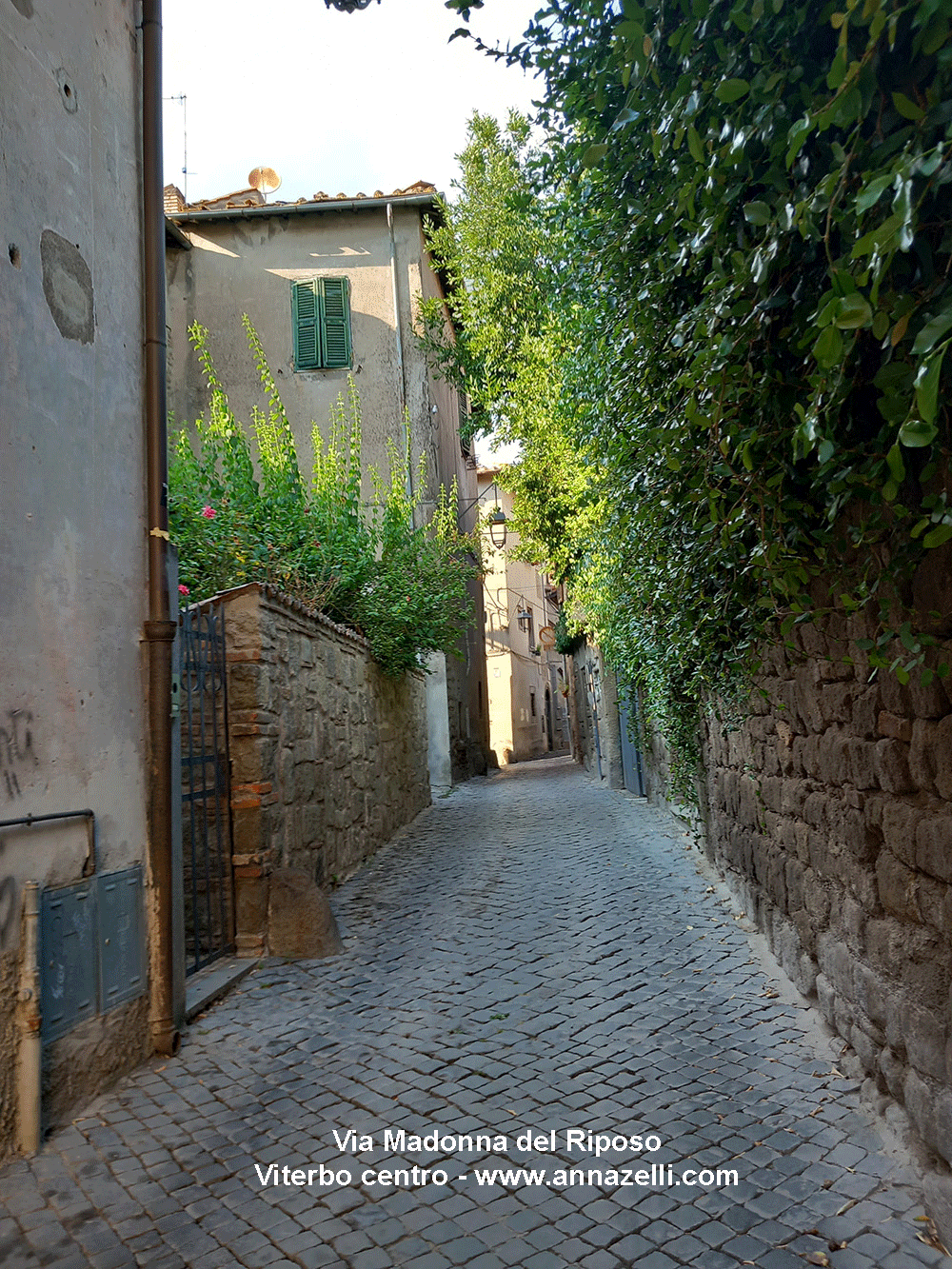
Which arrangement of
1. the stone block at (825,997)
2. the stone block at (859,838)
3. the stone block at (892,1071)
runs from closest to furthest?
the stone block at (892,1071) → the stone block at (859,838) → the stone block at (825,997)

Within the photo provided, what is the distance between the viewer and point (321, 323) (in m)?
13.8

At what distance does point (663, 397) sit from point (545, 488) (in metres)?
10.7

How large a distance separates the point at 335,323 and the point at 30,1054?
1241 cm

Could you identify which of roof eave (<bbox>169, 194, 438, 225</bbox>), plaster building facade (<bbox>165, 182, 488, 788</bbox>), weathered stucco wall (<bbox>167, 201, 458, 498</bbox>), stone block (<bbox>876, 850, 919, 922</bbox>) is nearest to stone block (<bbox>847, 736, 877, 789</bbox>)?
stone block (<bbox>876, 850, 919, 922</bbox>)

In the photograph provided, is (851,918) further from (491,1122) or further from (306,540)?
(306,540)

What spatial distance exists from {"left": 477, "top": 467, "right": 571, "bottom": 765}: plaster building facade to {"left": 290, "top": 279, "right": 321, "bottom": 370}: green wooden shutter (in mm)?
7602

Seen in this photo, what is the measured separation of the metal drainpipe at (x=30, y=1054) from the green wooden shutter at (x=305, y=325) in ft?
38.5

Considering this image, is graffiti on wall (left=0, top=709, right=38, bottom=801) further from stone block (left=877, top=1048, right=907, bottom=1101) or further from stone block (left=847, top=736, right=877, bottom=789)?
stone block (left=877, top=1048, right=907, bottom=1101)

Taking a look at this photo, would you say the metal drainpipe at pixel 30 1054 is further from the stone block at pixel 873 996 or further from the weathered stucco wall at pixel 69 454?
the stone block at pixel 873 996

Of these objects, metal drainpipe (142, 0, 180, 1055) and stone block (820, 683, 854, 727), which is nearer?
stone block (820, 683, 854, 727)

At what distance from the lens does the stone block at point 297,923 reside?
17.5 feet

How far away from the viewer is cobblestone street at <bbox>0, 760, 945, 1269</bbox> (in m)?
2.49

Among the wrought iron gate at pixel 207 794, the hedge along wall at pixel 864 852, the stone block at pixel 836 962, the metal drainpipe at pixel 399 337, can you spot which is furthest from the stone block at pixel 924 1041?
the metal drainpipe at pixel 399 337

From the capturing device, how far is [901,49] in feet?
6.13
